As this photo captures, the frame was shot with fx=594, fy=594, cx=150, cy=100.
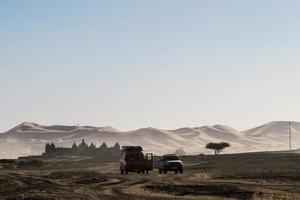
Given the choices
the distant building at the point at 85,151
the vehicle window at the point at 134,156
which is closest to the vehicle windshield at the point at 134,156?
the vehicle window at the point at 134,156

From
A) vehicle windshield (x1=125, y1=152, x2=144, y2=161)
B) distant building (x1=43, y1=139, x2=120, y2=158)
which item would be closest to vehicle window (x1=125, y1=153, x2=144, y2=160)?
vehicle windshield (x1=125, y1=152, x2=144, y2=161)

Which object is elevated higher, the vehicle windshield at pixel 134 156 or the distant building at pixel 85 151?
the distant building at pixel 85 151

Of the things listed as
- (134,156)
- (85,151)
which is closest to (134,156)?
(134,156)

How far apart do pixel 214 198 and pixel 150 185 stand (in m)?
9.10

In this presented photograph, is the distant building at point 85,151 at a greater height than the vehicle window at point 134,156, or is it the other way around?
the distant building at point 85,151

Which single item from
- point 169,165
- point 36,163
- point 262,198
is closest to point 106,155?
point 36,163

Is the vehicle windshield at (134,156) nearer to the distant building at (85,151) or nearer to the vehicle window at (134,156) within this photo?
the vehicle window at (134,156)

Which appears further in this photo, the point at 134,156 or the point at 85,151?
the point at 85,151

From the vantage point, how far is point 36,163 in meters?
103

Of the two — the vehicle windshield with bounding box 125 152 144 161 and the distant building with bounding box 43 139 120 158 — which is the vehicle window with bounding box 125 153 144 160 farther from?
the distant building with bounding box 43 139 120 158

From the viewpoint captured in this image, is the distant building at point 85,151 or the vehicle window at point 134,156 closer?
the vehicle window at point 134,156

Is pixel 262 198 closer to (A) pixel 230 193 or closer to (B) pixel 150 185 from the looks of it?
(A) pixel 230 193

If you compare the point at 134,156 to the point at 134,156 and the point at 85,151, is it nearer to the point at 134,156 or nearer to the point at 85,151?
the point at 134,156

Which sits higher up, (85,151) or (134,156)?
(85,151)
